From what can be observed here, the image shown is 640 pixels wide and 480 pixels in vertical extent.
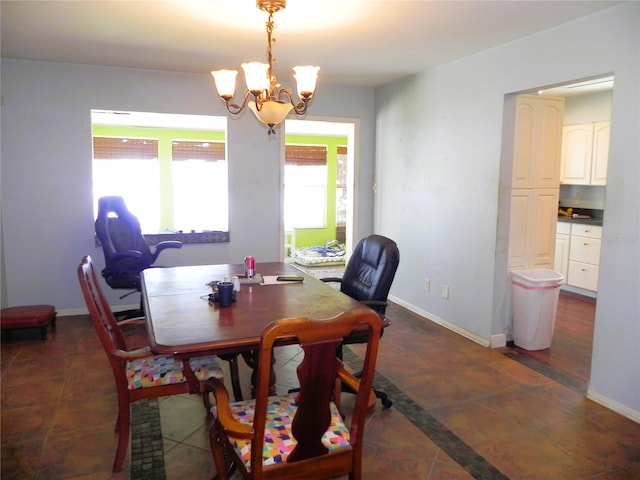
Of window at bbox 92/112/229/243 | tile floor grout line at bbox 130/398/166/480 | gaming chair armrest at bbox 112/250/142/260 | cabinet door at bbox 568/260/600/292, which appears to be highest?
window at bbox 92/112/229/243

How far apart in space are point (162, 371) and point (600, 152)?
5.15 meters

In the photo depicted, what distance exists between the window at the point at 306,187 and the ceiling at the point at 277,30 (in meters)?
4.38

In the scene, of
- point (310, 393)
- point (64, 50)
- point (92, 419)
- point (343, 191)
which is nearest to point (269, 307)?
point (310, 393)

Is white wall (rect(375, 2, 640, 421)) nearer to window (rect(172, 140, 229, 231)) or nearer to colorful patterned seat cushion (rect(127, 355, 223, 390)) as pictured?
colorful patterned seat cushion (rect(127, 355, 223, 390))

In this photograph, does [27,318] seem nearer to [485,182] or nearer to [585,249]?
[485,182]

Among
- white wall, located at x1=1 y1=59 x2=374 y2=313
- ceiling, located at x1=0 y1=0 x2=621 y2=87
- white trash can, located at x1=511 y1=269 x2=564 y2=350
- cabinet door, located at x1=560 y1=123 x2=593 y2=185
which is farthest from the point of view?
cabinet door, located at x1=560 y1=123 x2=593 y2=185

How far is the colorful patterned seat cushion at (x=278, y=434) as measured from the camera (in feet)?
5.08

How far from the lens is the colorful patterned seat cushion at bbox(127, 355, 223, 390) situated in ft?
6.94

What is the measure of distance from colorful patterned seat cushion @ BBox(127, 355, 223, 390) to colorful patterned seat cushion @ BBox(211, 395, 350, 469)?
0.42 metres

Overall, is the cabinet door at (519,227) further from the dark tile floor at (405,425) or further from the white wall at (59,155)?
the white wall at (59,155)

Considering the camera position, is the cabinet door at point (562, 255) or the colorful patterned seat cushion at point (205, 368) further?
the cabinet door at point (562, 255)

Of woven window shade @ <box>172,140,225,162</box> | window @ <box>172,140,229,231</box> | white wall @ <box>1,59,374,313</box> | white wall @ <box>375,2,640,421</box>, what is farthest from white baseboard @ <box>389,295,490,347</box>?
woven window shade @ <box>172,140,225,162</box>

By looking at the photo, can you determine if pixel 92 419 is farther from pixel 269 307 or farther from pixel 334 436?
pixel 334 436

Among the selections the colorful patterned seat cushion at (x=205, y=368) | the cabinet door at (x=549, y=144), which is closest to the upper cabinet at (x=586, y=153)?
the cabinet door at (x=549, y=144)
